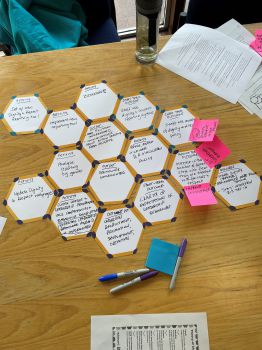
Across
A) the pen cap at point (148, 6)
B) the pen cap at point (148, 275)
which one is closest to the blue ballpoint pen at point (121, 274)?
the pen cap at point (148, 275)

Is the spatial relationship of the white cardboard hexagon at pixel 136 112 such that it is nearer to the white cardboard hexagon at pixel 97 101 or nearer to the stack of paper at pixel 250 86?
the white cardboard hexagon at pixel 97 101

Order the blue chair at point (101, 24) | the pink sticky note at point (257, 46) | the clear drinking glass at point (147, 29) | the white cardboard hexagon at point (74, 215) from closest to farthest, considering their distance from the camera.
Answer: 1. the white cardboard hexagon at point (74, 215)
2. the clear drinking glass at point (147, 29)
3. the pink sticky note at point (257, 46)
4. the blue chair at point (101, 24)

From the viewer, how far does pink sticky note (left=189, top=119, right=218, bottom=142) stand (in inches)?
33.9

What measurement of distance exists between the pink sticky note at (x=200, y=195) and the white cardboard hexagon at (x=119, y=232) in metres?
0.13

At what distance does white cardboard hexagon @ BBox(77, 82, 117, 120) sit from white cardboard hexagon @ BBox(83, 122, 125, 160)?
39mm

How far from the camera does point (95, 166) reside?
0.83 metres

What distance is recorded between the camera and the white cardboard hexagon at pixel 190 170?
31.7 inches

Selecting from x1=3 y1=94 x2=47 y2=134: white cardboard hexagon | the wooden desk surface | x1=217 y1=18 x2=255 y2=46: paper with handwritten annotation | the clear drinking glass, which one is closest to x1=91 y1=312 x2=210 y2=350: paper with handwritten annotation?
the wooden desk surface

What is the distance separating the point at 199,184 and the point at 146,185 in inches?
4.8

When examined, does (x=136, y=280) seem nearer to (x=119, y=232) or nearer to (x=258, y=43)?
(x=119, y=232)

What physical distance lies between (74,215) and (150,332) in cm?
28

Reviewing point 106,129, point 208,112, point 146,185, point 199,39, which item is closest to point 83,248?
point 146,185

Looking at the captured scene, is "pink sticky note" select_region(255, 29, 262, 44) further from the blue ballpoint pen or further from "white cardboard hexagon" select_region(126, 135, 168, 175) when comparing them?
the blue ballpoint pen

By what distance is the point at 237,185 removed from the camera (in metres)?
0.80
